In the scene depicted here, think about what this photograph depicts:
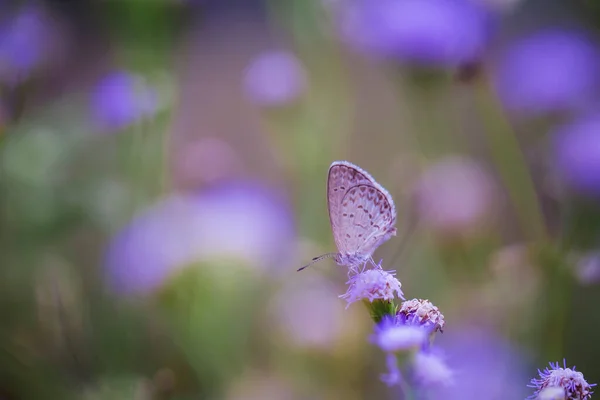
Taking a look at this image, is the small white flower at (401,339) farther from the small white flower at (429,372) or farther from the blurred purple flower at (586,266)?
the blurred purple flower at (586,266)

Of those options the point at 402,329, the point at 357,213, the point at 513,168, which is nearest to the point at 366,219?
the point at 357,213

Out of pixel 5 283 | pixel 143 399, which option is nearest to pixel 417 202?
pixel 143 399

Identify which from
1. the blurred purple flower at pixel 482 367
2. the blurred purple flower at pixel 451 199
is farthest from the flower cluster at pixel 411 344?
the blurred purple flower at pixel 451 199

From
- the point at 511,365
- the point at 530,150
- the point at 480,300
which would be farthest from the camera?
the point at 530,150

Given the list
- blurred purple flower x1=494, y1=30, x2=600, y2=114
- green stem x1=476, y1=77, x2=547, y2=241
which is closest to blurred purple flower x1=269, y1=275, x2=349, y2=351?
green stem x1=476, y1=77, x2=547, y2=241

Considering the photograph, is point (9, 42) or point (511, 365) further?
point (9, 42)

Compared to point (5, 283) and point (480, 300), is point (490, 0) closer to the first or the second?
point (480, 300)

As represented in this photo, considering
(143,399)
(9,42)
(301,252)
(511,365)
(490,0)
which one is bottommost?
(143,399)

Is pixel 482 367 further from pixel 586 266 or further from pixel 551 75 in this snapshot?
pixel 551 75
